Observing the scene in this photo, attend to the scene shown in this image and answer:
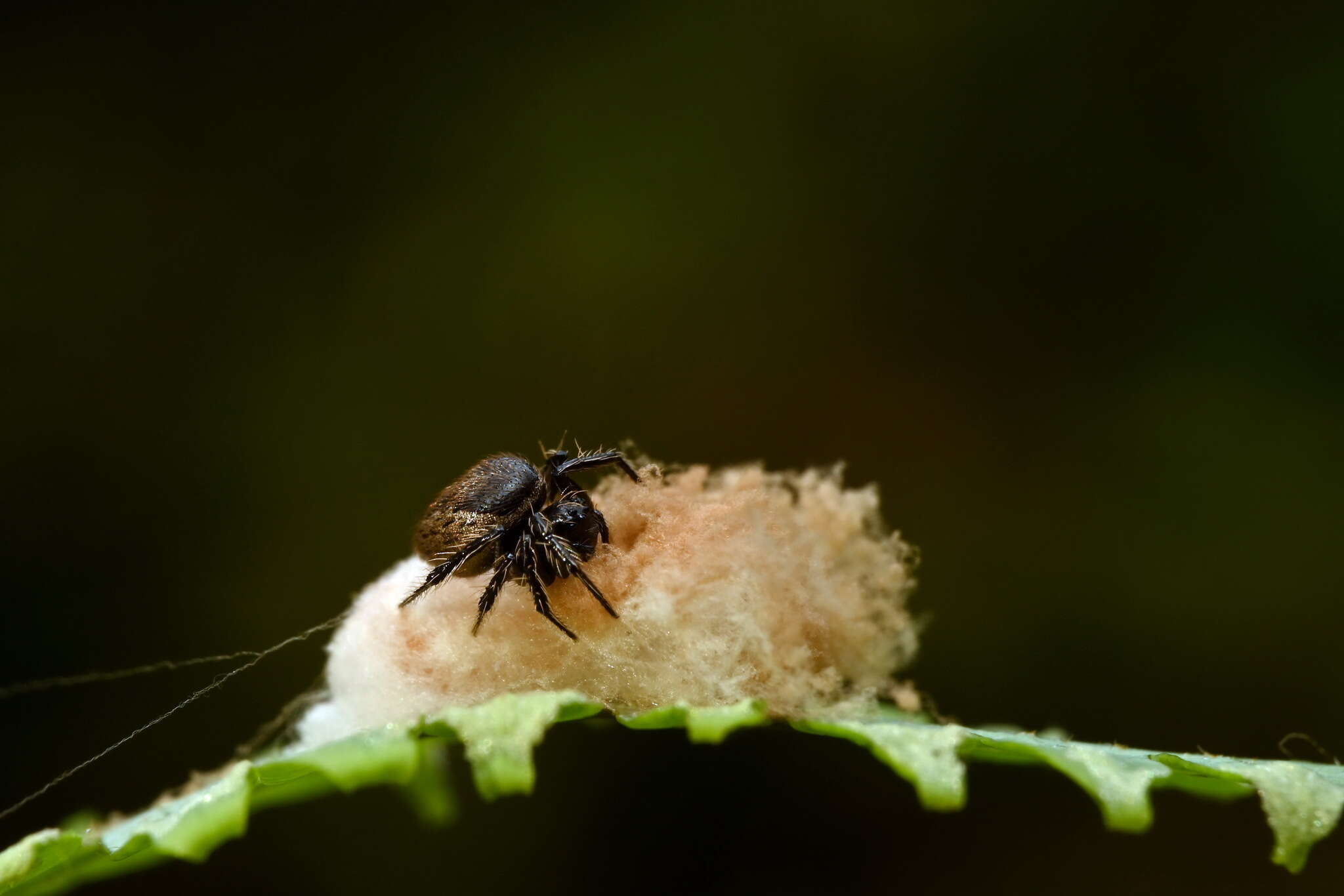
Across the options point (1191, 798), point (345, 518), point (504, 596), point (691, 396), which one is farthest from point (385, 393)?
point (1191, 798)

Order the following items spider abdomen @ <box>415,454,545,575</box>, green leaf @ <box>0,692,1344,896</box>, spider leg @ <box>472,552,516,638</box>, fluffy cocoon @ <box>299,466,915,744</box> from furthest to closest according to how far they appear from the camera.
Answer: spider abdomen @ <box>415,454,545,575</box> < spider leg @ <box>472,552,516,638</box> < fluffy cocoon @ <box>299,466,915,744</box> < green leaf @ <box>0,692,1344,896</box>

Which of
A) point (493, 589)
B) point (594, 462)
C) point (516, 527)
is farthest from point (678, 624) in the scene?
point (594, 462)

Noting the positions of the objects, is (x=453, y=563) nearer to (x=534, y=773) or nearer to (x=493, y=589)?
(x=493, y=589)

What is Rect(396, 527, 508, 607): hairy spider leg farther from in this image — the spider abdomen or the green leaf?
the green leaf

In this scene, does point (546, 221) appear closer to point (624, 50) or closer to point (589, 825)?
point (624, 50)

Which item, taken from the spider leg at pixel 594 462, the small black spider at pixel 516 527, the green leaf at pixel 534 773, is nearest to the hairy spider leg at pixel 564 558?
the small black spider at pixel 516 527

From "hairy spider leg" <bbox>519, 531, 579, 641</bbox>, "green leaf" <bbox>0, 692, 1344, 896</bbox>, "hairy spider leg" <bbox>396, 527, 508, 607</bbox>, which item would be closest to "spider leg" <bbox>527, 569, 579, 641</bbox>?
"hairy spider leg" <bbox>519, 531, 579, 641</bbox>

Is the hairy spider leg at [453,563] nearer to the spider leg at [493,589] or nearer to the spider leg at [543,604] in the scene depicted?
the spider leg at [493,589]
